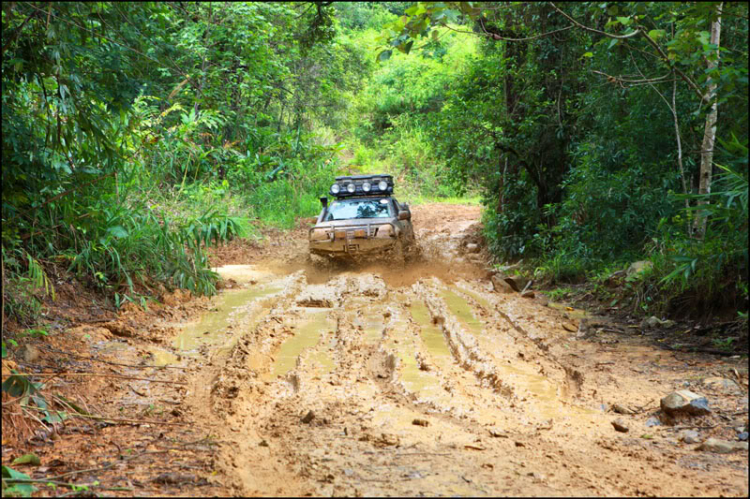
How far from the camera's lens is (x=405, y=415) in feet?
14.8

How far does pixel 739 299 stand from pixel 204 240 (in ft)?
24.0

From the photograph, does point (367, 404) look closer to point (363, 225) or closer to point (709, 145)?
point (709, 145)

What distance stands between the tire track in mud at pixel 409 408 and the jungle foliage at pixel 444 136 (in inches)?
74.1

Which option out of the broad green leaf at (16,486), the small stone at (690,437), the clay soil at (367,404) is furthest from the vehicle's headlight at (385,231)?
the broad green leaf at (16,486)

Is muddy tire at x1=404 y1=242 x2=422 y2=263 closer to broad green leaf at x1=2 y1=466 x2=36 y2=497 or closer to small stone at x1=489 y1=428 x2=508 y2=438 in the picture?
small stone at x1=489 y1=428 x2=508 y2=438

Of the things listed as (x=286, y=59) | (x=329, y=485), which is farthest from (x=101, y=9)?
(x=286, y=59)

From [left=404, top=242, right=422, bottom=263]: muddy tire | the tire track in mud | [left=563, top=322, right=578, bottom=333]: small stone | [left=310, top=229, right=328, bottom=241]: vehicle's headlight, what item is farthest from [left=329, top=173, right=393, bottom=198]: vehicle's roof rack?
[left=563, top=322, right=578, bottom=333]: small stone

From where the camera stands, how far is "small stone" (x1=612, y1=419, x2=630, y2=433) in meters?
4.25

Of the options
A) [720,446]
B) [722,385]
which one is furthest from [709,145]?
[720,446]

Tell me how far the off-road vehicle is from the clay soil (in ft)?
8.80

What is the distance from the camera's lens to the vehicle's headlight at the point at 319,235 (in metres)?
11.3

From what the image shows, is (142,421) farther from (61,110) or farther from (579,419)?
(579,419)

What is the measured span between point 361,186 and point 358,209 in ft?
2.95

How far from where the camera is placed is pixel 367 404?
→ 4746mm
